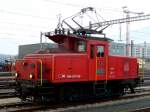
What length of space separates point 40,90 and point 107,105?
3.19 meters

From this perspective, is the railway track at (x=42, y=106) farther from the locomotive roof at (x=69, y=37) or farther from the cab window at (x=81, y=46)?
the locomotive roof at (x=69, y=37)

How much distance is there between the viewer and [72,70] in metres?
15.3

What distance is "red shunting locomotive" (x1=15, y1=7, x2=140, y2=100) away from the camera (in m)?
14.5

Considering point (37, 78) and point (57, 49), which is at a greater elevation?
point (57, 49)

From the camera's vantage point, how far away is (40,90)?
47.1 feet

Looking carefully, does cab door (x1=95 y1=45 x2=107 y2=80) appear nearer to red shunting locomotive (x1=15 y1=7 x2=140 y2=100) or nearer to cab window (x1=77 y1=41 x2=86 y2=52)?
red shunting locomotive (x1=15 y1=7 x2=140 y2=100)

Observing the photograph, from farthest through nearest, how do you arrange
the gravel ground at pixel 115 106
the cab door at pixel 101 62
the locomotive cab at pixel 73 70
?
the cab door at pixel 101 62, the locomotive cab at pixel 73 70, the gravel ground at pixel 115 106

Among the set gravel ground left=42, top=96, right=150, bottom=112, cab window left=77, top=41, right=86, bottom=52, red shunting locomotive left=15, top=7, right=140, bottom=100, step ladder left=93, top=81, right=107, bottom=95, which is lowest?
gravel ground left=42, top=96, right=150, bottom=112

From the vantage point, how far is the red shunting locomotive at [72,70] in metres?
14.5

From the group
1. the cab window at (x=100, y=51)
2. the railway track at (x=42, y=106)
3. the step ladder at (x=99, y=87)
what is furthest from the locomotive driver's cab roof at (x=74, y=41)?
the railway track at (x=42, y=106)

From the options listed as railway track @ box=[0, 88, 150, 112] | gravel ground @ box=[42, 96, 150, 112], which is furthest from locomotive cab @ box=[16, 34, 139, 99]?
gravel ground @ box=[42, 96, 150, 112]

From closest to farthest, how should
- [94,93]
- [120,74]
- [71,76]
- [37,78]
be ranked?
[37,78], [71,76], [94,93], [120,74]

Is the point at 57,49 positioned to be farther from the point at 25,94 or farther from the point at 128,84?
the point at 128,84

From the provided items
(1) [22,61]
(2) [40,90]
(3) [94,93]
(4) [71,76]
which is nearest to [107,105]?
(3) [94,93]
